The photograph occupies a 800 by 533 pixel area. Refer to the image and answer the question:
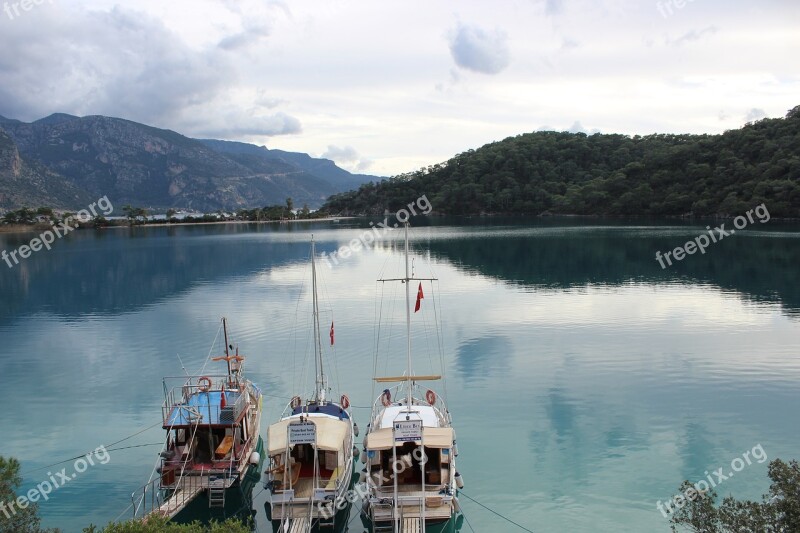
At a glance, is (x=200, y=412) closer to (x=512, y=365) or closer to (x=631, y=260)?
(x=512, y=365)

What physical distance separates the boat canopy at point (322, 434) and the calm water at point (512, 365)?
2.39 m

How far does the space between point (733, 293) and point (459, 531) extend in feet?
139

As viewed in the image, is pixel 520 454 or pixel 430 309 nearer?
pixel 520 454

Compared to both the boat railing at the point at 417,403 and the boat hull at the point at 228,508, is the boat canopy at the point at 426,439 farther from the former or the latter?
the boat hull at the point at 228,508

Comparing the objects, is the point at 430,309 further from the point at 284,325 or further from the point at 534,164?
the point at 534,164

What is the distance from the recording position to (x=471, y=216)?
637 feet

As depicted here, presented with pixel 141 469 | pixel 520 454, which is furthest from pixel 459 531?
pixel 141 469

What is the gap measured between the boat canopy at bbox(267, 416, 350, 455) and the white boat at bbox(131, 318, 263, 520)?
5.56 feet

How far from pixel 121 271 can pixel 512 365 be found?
5748 centimetres

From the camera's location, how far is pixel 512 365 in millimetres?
32375

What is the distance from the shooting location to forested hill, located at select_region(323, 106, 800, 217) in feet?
388

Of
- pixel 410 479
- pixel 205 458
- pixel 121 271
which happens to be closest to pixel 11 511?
pixel 205 458

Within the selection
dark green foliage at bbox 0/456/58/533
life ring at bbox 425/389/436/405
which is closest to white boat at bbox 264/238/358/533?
life ring at bbox 425/389/436/405

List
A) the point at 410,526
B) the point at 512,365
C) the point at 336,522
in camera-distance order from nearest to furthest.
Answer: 1. the point at 410,526
2. the point at 336,522
3. the point at 512,365
